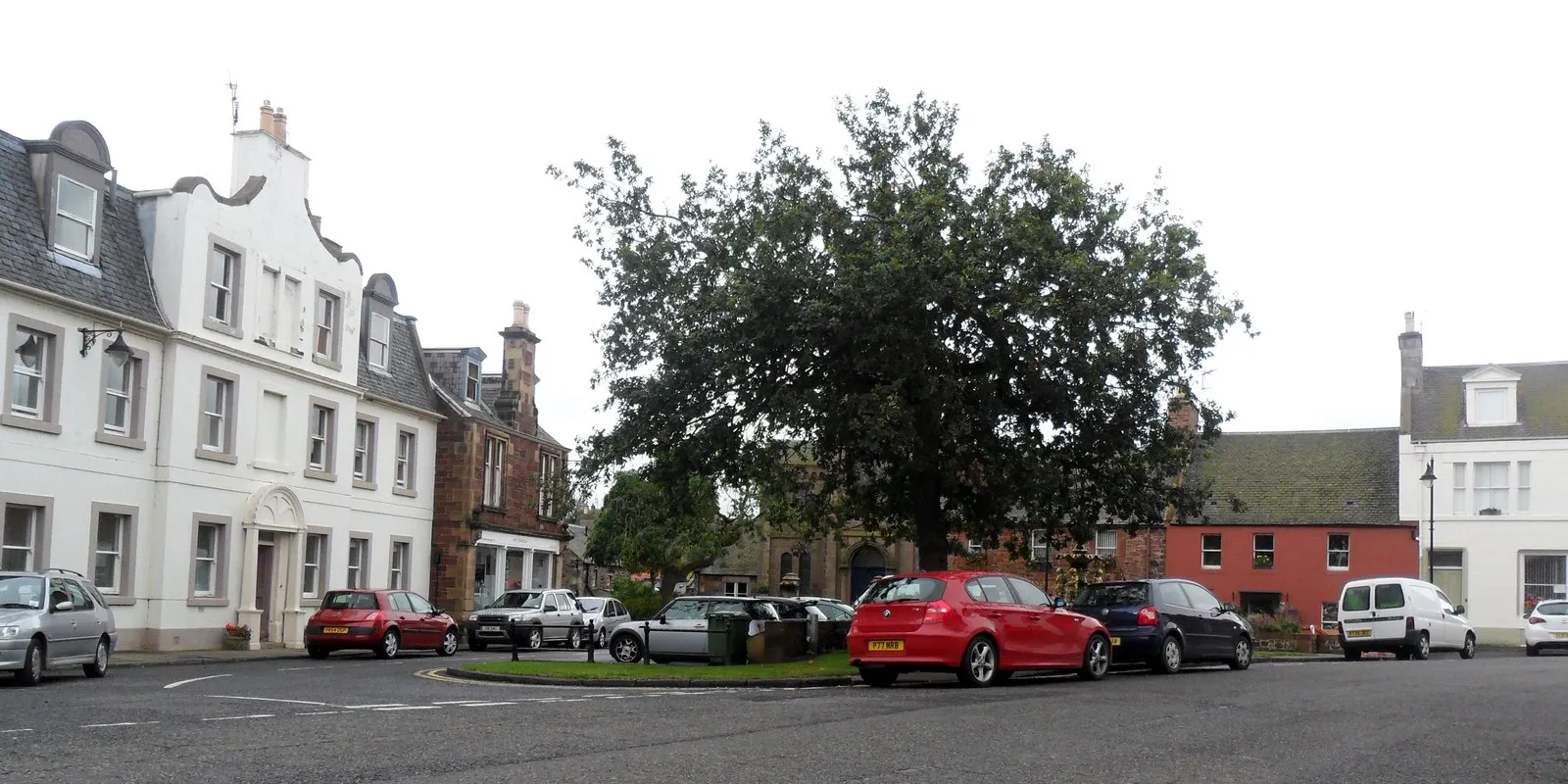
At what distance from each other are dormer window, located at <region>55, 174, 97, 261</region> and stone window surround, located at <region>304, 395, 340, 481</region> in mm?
7942

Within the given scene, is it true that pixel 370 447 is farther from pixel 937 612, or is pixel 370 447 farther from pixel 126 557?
pixel 937 612

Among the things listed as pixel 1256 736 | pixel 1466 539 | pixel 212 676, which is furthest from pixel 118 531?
pixel 1466 539

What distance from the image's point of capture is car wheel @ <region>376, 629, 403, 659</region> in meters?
29.5

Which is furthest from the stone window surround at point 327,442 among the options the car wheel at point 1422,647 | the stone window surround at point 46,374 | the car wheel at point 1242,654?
the car wheel at point 1422,647

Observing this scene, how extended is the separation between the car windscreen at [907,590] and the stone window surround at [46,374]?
15884 mm

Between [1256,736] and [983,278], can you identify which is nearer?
[1256,736]

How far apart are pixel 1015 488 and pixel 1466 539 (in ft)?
111

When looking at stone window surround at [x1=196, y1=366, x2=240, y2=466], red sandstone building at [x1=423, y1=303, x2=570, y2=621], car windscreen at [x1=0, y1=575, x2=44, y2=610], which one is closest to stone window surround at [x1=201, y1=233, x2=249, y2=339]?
stone window surround at [x1=196, y1=366, x2=240, y2=466]

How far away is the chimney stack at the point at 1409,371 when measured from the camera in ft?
176

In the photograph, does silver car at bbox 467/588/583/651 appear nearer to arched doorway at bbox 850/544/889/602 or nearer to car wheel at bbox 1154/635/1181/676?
car wheel at bbox 1154/635/1181/676

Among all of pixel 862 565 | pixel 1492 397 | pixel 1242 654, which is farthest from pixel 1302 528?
pixel 1242 654

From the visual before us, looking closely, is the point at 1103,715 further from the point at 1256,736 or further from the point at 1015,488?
the point at 1015,488

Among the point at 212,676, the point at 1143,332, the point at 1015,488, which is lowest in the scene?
the point at 212,676

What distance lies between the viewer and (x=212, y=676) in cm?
2150
